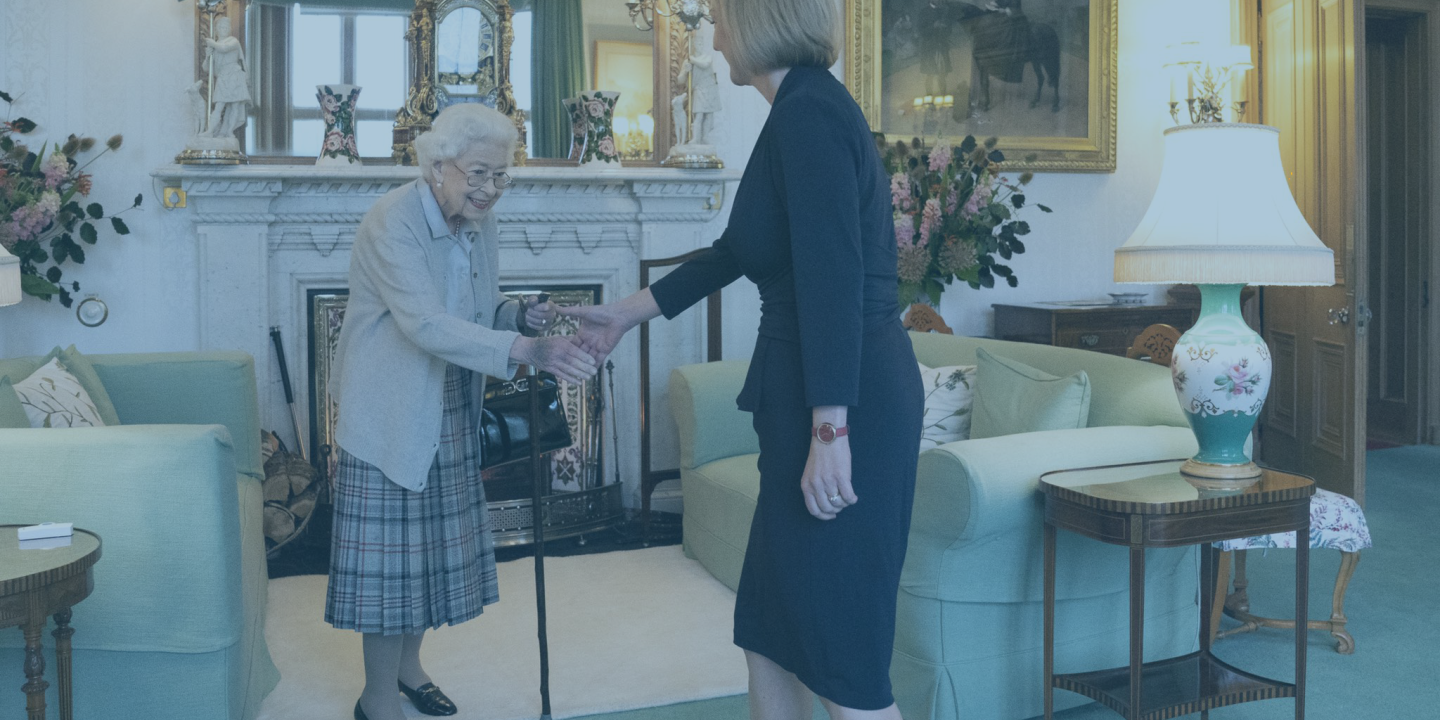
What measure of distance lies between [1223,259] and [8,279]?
249 centimetres

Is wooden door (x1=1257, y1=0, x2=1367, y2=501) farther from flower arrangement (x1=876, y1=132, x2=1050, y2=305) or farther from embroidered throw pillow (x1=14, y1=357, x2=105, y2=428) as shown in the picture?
embroidered throw pillow (x1=14, y1=357, x2=105, y2=428)

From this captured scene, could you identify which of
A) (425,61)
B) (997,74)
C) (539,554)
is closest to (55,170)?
(425,61)

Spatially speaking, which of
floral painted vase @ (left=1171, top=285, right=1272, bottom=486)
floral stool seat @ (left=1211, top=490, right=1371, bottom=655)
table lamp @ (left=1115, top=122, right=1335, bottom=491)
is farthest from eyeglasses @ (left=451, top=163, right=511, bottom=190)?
floral stool seat @ (left=1211, top=490, right=1371, bottom=655)

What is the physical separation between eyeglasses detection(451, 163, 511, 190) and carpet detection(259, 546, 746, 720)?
4.01 feet

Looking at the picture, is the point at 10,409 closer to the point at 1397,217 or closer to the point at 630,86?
the point at 630,86

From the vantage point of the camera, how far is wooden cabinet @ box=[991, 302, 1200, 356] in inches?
194

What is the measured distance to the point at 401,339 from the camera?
2389 mm

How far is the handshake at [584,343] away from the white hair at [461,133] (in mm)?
388

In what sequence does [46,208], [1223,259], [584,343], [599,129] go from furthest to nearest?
[599,129] < [46,208] < [1223,259] < [584,343]

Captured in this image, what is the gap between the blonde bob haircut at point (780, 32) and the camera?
5.37 ft

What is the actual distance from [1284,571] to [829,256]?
10.2ft

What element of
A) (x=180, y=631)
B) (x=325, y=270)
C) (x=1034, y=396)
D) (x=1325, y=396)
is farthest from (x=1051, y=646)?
(x=1325, y=396)

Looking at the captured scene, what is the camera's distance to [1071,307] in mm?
5008

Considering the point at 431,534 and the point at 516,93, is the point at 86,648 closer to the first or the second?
the point at 431,534
